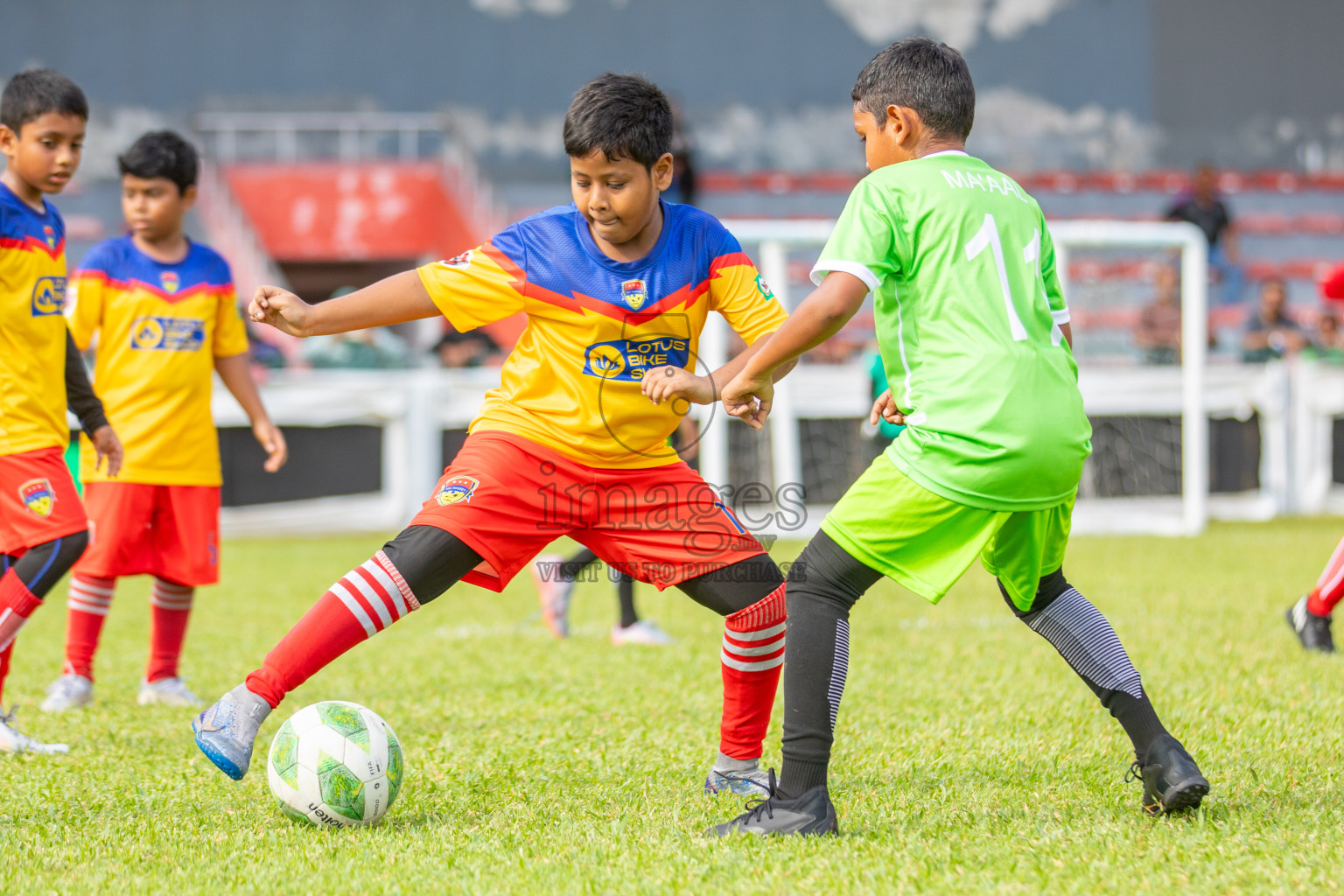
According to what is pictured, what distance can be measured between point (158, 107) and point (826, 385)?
558 inches

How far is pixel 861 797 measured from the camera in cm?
290

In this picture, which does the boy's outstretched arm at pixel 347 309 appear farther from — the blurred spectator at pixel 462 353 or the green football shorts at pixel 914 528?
the blurred spectator at pixel 462 353

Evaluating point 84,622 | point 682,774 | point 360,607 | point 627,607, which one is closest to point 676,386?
point 360,607

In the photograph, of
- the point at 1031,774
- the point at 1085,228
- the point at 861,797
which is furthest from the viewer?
the point at 1085,228

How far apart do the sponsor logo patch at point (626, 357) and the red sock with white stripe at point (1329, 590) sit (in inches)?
116

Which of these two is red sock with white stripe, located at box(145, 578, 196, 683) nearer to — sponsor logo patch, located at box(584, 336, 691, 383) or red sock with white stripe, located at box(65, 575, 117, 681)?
red sock with white stripe, located at box(65, 575, 117, 681)

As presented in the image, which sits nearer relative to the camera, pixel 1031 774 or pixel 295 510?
pixel 1031 774

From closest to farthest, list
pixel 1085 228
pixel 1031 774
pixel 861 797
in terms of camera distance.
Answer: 1. pixel 861 797
2. pixel 1031 774
3. pixel 1085 228

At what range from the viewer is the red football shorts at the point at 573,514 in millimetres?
2836


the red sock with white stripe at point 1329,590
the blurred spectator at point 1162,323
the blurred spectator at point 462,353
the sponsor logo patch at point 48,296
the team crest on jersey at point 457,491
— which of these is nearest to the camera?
the team crest on jersey at point 457,491

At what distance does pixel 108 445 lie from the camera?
3820 mm

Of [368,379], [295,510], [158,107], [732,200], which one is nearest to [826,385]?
[368,379]

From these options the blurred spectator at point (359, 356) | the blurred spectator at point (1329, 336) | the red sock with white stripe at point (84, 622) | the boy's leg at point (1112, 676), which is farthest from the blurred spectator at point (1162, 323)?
the red sock with white stripe at point (84, 622)

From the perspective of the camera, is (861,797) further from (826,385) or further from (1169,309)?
(1169,309)
